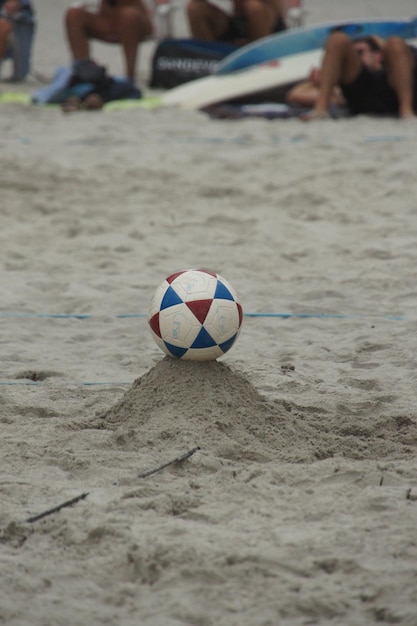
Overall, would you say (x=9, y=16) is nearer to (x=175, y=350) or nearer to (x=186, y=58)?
(x=186, y=58)

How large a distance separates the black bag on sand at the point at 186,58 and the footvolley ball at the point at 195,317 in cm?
885

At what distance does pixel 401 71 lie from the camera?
9.30 metres

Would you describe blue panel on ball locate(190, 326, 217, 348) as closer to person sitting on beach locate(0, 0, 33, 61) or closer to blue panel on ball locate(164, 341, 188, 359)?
blue panel on ball locate(164, 341, 188, 359)

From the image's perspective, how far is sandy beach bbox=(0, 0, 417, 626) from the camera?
91.1 inches

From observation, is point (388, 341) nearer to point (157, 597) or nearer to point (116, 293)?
point (116, 293)

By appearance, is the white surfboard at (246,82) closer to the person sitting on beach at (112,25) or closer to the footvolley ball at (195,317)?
the person sitting on beach at (112,25)

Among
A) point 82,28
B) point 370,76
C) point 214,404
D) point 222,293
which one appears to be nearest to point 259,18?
point 82,28

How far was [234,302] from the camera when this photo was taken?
10.9 ft

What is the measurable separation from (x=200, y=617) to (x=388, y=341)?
87.9 inches

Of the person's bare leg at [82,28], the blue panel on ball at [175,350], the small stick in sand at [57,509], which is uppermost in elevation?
the person's bare leg at [82,28]

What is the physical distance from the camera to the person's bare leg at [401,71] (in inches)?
367

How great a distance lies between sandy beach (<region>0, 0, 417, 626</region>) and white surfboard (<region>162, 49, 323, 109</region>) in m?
2.94

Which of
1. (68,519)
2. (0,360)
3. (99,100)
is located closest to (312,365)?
(0,360)

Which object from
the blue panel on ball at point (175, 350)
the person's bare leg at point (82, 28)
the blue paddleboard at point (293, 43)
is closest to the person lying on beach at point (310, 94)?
the blue paddleboard at point (293, 43)
